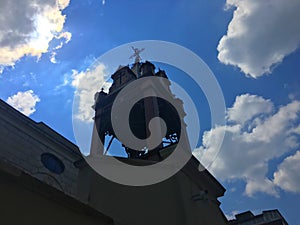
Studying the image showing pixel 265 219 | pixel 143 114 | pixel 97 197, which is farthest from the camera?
pixel 143 114

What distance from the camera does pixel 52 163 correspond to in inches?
560

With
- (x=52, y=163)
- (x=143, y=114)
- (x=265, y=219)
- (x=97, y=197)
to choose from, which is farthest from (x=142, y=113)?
(x=97, y=197)

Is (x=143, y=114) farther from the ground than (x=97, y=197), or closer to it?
farther from the ground

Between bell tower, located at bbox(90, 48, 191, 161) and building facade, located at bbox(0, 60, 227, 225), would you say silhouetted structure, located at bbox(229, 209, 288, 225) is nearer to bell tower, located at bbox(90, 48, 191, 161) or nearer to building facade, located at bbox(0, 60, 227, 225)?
bell tower, located at bbox(90, 48, 191, 161)

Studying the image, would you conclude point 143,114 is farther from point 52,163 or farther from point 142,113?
point 52,163

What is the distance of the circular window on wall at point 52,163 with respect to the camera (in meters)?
13.8

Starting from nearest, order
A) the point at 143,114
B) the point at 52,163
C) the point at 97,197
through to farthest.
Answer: the point at 97,197 < the point at 52,163 < the point at 143,114

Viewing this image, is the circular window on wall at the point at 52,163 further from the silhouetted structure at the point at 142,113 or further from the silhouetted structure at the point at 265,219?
the silhouetted structure at the point at 265,219

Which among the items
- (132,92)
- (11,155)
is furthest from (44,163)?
(132,92)

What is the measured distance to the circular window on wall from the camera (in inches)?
544

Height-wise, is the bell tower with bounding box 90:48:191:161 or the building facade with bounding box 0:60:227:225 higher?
the bell tower with bounding box 90:48:191:161

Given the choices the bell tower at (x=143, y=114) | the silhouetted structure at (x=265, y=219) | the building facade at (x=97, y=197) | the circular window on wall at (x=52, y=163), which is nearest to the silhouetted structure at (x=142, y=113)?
the bell tower at (x=143, y=114)

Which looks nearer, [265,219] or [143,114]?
[265,219]

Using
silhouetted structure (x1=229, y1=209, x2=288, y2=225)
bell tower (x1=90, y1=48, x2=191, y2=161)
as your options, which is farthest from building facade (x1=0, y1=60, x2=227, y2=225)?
silhouetted structure (x1=229, y1=209, x2=288, y2=225)
